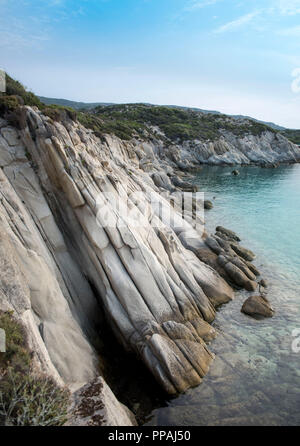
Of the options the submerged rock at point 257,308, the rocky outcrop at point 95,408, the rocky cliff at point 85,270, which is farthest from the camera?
the submerged rock at point 257,308

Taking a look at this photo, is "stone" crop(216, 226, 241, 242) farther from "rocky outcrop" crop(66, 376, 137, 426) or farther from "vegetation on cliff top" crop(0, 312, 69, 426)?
"vegetation on cliff top" crop(0, 312, 69, 426)

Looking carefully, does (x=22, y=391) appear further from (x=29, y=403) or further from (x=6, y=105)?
(x=6, y=105)

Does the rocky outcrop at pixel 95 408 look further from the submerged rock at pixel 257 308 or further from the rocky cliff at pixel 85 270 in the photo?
the submerged rock at pixel 257 308

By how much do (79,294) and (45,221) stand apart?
14.5 feet

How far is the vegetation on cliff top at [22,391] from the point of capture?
7.88 meters

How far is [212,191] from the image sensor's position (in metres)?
59.7

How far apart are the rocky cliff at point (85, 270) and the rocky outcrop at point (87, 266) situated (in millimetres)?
55

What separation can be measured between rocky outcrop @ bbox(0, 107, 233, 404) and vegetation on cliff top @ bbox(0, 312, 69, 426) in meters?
2.40

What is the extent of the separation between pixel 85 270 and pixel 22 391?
8.42m

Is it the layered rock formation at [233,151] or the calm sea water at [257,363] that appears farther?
the layered rock formation at [233,151]

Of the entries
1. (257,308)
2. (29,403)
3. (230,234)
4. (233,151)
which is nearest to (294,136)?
(233,151)

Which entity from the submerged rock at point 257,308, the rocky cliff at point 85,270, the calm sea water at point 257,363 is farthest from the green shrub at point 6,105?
the submerged rock at point 257,308

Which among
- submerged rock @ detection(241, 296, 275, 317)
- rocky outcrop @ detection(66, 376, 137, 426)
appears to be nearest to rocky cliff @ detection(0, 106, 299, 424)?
rocky outcrop @ detection(66, 376, 137, 426)

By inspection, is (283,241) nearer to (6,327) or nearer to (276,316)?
(276,316)
